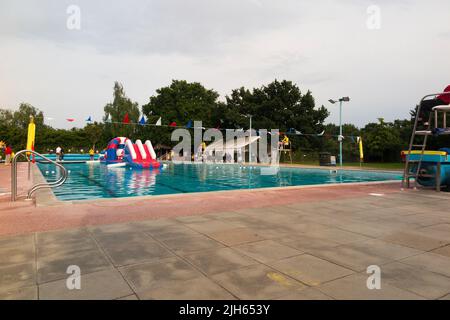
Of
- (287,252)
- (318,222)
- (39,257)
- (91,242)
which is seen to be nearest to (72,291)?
(39,257)

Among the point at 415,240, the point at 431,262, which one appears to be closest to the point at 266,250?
the point at 431,262

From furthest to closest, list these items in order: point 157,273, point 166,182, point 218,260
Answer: point 166,182 < point 218,260 < point 157,273

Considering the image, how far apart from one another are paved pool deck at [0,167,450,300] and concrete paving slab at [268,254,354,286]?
12 mm

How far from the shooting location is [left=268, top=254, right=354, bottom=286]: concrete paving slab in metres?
3.23

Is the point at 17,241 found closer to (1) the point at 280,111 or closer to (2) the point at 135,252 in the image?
(2) the point at 135,252

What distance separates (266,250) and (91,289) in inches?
88.8

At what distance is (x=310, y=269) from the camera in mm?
3490

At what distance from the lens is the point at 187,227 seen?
5.42 metres

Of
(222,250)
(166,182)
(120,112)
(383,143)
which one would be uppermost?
(120,112)

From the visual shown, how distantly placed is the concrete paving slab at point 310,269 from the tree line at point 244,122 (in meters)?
27.6

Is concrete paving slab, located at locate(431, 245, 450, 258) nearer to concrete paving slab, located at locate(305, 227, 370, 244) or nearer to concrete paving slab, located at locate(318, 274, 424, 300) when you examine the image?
concrete paving slab, located at locate(305, 227, 370, 244)

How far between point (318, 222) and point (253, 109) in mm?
35294
